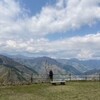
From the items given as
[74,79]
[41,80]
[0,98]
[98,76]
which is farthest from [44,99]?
[98,76]

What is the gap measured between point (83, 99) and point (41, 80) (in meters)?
29.0

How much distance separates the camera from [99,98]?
35219 millimetres

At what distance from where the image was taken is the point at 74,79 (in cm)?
6881

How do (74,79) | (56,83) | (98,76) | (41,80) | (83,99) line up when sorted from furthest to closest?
(98,76)
(74,79)
(41,80)
(56,83)
(83,99)

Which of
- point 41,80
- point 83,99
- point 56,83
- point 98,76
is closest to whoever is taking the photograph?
point 83,99

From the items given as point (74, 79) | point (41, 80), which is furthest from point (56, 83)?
point (74, 79)

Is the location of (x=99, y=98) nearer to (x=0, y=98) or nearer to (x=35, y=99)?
(x=35, y=99)

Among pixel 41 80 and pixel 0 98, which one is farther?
pixel 41 80

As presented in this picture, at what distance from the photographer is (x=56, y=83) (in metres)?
56.6

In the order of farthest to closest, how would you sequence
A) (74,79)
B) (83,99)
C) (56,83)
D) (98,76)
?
(98,76) < (74,79) < (56,83) < (83,99)

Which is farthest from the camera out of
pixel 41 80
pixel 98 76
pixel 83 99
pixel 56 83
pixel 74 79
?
pixel 98 76

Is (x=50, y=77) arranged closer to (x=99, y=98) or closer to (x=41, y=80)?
(x=41, y=80)

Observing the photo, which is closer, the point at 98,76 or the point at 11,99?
the point at 11,99

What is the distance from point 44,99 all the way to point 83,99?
5205 mm
